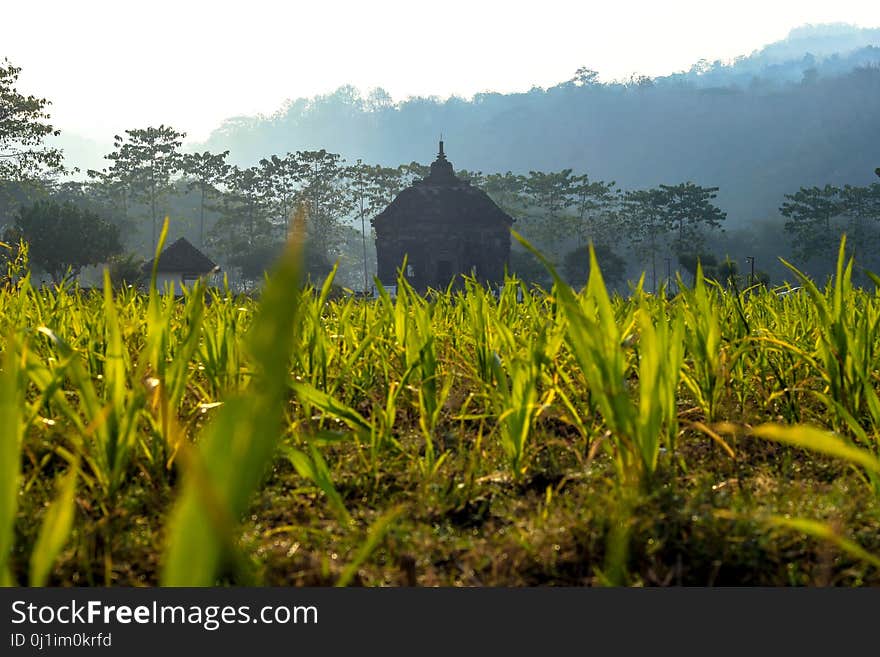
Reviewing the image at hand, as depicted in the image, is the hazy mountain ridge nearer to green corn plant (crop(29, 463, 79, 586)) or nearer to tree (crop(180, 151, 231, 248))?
tree (crop(180, 151, 231, 248))

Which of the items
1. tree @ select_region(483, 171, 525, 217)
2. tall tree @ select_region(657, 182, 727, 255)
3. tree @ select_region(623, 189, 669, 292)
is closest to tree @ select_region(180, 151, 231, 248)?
tree @ select_region(483, 171, 525, 217)

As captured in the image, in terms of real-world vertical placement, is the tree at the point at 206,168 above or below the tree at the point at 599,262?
above

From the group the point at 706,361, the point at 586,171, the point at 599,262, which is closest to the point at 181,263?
the point at 599,262

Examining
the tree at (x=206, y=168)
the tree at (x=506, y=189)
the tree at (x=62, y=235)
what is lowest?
the tree at (x=62, y=235)

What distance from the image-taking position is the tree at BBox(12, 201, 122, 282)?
1291 inches

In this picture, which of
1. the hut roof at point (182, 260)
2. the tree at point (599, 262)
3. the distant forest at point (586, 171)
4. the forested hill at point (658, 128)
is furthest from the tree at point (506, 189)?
the forested hill at point (658, 128)

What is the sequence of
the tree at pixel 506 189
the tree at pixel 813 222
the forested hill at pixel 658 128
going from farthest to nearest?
1. the forested hill at pixel 658 128
2. the tree at pixel 506 189
3. the tree at pixel 813 222

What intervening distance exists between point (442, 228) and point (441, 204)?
107 cm

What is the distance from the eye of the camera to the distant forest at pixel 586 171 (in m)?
55.4

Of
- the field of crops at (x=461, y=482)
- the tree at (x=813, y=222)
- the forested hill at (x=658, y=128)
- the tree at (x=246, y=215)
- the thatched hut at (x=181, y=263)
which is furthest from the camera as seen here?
the forested hill at (x=658, y=128)

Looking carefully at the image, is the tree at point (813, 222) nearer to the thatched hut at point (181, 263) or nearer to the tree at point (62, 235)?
the thatched hut at point (181, 263)

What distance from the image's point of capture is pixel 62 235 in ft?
108

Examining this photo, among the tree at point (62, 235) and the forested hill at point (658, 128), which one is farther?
the forested hill at point (658, 128)

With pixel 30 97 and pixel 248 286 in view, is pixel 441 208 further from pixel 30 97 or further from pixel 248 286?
pixel 248 286
